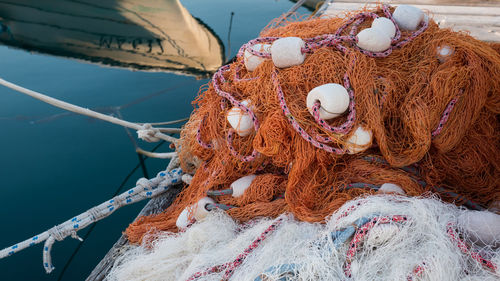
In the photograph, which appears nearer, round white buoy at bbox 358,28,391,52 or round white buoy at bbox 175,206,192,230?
round white buoy at bbox 358,28,391,52

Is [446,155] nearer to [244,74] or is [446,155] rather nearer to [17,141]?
[244,74]

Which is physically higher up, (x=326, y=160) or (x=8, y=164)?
(x=326, y=160)

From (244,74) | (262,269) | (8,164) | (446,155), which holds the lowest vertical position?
(8,164)

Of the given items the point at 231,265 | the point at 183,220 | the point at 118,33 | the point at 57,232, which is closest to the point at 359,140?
the point at 231,265

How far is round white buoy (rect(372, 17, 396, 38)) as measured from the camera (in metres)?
1.99

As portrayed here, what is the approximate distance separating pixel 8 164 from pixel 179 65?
3.07 metres

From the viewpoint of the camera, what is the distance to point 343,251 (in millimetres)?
1396

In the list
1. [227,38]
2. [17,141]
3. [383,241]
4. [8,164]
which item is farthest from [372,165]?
[227,38]

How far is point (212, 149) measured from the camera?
226 centimetres

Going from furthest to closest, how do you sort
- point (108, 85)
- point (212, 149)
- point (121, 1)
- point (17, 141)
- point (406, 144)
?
point (121, 1) → point (108, 85) → point (17, 141) → point (212, 149) → point (406, 144)

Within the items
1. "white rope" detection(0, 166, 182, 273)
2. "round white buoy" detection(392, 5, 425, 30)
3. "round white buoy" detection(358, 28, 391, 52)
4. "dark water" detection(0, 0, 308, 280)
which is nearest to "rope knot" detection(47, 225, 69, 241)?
"white rope" detection(0, 166, 182, 273)

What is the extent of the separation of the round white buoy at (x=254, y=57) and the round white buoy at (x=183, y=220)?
926mm

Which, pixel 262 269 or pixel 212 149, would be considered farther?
pixel 212 149

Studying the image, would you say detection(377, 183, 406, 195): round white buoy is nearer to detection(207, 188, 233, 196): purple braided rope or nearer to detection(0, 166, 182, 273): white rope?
detection(207, 188, 233, 196): purple braided rope
